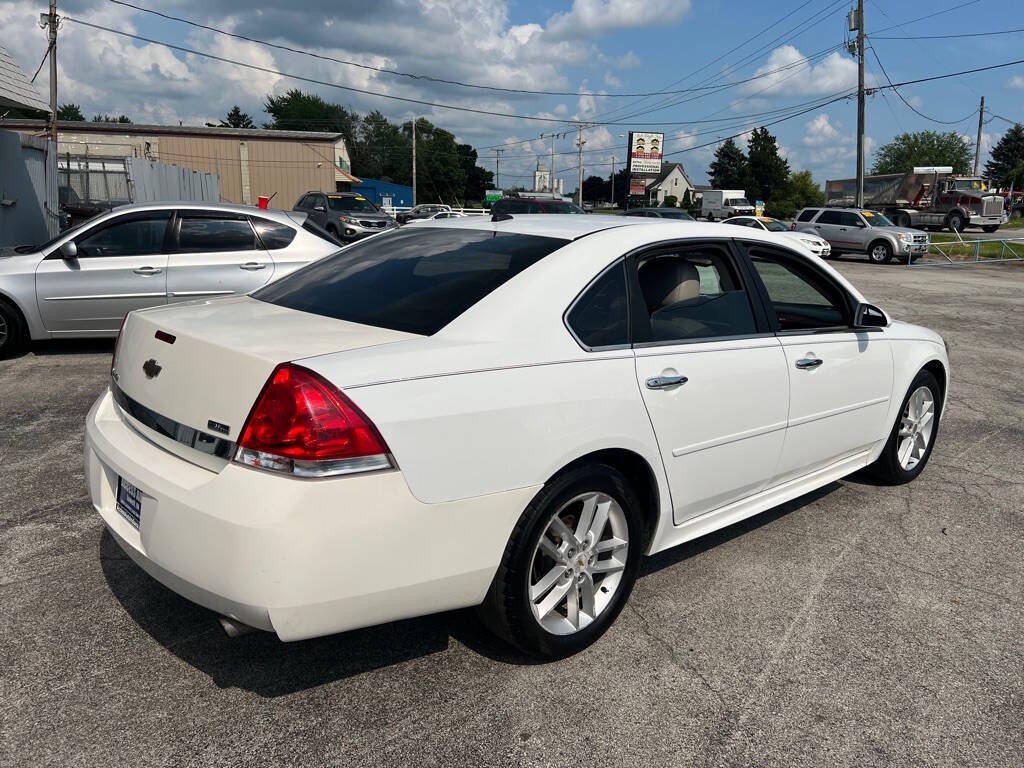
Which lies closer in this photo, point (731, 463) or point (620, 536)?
point (620, 536)

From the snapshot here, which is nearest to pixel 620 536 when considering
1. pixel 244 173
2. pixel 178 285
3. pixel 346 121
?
pixel 178 285

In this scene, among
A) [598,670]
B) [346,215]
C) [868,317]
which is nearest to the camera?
[598,670]

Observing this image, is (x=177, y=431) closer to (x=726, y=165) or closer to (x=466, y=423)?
(x=466, y=423)

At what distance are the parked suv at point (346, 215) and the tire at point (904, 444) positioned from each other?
19566 millimetres

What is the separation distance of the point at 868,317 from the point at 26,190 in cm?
1713

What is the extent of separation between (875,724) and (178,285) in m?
7.28

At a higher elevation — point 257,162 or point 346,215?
point 257,162

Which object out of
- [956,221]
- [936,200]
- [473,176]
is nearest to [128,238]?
[956,221]

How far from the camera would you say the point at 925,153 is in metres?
105

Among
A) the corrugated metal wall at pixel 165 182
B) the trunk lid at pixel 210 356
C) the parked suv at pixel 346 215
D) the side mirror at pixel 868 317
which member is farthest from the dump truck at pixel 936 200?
the trunk lid at pixel 210 356

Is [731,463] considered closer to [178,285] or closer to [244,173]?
[178,285]

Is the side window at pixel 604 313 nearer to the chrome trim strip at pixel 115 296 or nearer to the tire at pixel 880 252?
the chrome trim strip at pixel 115 296

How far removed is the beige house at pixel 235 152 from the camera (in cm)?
5359

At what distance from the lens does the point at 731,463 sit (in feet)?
11.4
